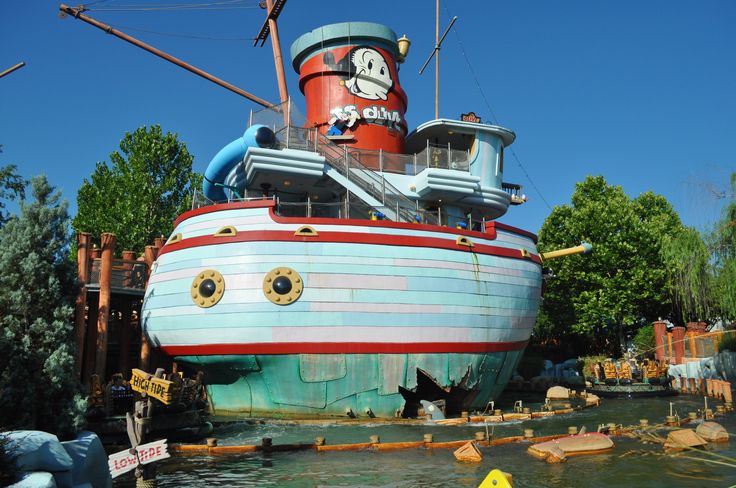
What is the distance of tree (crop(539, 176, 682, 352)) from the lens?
33312 mm

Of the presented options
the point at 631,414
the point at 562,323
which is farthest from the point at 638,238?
the point at 631,414

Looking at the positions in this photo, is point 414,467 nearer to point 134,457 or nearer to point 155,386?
point 134,457

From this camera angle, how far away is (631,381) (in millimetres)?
25594

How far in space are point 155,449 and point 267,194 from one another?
11.0 metres

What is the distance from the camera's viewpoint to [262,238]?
16.1 meters

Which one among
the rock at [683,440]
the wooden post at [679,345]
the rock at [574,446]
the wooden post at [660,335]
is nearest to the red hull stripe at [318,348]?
the rock at [574,446]

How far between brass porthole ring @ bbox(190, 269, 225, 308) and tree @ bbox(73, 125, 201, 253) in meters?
21.2

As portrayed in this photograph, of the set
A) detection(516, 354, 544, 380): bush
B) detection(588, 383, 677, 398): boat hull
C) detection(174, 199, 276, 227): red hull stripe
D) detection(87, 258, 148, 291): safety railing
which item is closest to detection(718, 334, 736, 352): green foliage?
detection(588, 383, 677, 398): boat hull

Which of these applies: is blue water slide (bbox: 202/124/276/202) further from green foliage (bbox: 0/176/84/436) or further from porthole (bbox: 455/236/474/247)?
green foliage (bbox: 0/176/84/436)

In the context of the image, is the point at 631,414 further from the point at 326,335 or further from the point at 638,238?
the point at 638,238

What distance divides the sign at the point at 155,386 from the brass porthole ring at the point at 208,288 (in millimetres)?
3347

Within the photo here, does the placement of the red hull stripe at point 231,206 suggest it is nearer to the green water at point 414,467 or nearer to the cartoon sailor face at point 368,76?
the green water at point 414,467

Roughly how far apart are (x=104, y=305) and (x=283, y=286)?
5.76m

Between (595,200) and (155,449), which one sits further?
(595,200)
